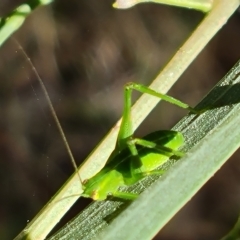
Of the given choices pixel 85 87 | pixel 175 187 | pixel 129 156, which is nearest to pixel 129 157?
pixel 129 156

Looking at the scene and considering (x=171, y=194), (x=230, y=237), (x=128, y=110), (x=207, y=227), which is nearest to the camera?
(x=171, y=194)

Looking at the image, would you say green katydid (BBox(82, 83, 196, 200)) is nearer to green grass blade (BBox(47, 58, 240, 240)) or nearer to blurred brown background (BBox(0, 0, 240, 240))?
green grass blade (BBox(47, 58, 240, 240))

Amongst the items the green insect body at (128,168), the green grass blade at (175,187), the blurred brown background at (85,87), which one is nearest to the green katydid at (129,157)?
the green insect body at (128,168)

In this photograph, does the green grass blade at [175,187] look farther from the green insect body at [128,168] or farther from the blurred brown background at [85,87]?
the blurred brown background at [85,87]

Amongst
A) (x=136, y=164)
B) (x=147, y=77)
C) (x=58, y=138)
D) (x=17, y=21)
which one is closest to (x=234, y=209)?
(x=147, y=77)

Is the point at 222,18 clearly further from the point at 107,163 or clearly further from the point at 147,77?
the point at 147,77

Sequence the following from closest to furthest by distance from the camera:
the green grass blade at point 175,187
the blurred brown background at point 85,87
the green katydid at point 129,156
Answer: the green grass blade at point 175,187
the green katydid at point 129,156
the blurred brown background at point 85,87

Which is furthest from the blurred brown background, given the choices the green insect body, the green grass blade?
the green grass blade
